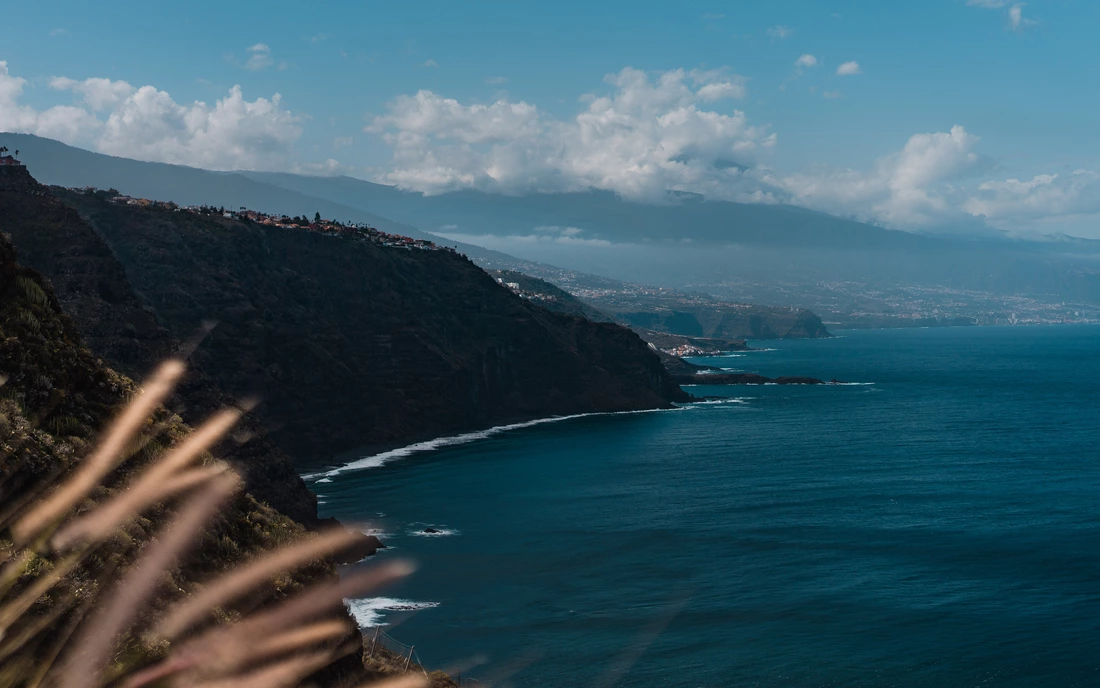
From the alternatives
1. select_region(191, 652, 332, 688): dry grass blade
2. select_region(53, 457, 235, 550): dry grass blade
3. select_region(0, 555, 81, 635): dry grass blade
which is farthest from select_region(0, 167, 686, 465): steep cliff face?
select_region(0, 555, 81, 635): dry grass blade

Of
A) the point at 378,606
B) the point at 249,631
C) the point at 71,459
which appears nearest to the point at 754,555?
the point at 378,606

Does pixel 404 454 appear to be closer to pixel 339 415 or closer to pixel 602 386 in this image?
pixel 339 415

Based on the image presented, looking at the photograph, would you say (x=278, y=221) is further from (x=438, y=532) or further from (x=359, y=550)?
(x=359, y=550)

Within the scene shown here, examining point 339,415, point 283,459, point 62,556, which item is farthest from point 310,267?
point 62,556

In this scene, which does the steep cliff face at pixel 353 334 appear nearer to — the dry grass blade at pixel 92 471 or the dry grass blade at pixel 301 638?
the dry grass blade at pixel 92 471

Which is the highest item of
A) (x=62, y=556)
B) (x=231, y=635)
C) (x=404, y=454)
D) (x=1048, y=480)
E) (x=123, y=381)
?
(x=123, y=381)

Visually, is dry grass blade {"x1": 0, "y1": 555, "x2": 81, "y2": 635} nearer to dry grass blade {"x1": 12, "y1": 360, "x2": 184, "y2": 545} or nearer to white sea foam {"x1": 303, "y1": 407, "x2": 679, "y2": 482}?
dry grass blade {"x1": 12, "y1": 360, "x2": 184, "y2": 545}
